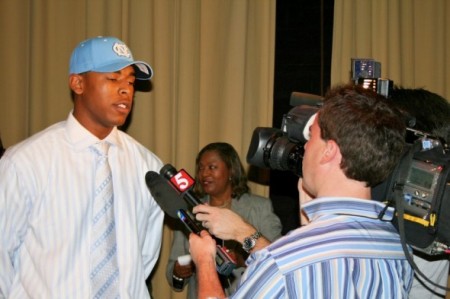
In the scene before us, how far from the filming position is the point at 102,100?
6.82 ft

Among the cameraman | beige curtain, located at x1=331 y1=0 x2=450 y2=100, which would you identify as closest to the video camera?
the cameraman

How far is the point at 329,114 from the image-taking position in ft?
4.38

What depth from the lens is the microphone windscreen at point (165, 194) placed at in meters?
1.83

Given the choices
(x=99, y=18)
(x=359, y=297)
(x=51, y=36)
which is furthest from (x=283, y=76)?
(x=359, y=297)

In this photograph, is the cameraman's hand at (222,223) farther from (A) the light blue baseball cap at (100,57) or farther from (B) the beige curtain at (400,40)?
(B) the beige curtain at (400,40)

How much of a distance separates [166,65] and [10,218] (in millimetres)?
1588

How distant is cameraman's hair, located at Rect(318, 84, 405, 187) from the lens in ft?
4.27

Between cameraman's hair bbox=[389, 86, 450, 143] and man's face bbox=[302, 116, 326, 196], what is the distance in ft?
1.54

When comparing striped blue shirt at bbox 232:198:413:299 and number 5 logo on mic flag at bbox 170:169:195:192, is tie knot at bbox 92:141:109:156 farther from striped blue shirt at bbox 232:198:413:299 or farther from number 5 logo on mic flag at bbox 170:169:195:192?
striped blue shirt at bbox 232:198:413:299

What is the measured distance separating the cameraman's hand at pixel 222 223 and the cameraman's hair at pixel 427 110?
1.99 ft

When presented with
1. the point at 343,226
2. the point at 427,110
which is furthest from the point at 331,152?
the point at 427,110

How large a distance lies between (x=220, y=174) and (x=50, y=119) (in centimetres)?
108

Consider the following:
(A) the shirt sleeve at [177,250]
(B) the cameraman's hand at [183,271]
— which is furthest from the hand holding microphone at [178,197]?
(A) the shirt sleeve at [177,250]

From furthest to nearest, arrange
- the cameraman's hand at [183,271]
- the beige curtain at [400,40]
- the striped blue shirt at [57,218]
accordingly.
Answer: the beige curtain at [400,40]
the cameraman's hand at [183,271]
the striped blue shirt at [57,218]
